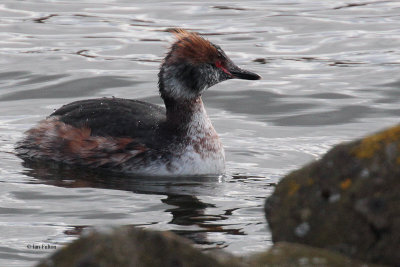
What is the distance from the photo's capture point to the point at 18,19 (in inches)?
658

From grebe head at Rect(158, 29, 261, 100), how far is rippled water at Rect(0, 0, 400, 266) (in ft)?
2.91

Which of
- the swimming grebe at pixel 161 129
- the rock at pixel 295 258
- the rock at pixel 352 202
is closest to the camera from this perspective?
the rock at pixel 295 258

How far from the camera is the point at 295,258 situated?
4.48 meters

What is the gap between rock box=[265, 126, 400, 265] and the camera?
15.7 ft

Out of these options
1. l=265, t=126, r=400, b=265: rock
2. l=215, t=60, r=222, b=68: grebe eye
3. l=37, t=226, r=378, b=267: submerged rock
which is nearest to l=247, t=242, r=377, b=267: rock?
l=37, t=226, r=378, b=267: submerged rock

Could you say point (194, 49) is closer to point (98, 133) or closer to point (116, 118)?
point (116, 118)

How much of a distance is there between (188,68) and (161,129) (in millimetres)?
644

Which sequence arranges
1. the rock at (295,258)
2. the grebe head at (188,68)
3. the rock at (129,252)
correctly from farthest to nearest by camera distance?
the grebe head at (188,68) → the rock at (295,258) → the rock at (129,252)

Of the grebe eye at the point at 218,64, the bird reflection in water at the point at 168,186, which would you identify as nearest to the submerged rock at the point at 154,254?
the bird reflection in water at the point at 168,186

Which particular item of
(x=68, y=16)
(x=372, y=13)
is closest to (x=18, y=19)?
(x=68, y=16)

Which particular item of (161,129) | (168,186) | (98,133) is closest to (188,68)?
(161,129)

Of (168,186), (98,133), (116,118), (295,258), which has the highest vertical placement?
(295,258)

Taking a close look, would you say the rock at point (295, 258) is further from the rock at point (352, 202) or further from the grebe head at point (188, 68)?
the grebe head at point (188, 68)

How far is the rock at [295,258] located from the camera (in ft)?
14.7
